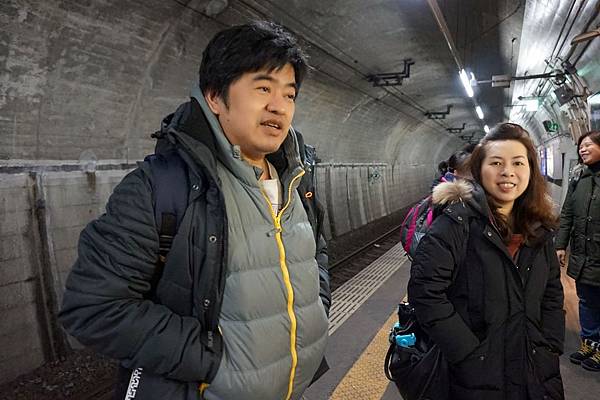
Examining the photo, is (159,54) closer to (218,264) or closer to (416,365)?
(218,264)

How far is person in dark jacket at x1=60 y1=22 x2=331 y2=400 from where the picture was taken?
1146mm

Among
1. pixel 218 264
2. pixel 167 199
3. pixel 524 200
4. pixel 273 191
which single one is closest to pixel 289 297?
pixel 218 264

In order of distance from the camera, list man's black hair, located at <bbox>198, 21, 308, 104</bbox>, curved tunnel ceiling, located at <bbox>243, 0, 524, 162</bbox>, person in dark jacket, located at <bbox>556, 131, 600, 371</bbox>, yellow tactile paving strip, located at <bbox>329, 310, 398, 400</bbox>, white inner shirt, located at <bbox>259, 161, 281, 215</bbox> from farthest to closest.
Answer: curved tunnel ceiling, located at <bbox>243, 0, 524, 162</bbox> < person in dark jacket, located at <bbox>556, 131, 600, 371</bbox> < yellow tactile paving strip, located at <bbox>329, 310, 398, 400</bbox> < white inner shirt, located at <bbox>259, 161, 281, 215</bbox> < man's black hair, located at <bbox>198, 21, 308, 104</bbox>

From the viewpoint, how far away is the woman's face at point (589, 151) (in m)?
3.71

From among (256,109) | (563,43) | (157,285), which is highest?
(563,43)

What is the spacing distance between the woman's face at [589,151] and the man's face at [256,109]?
364cm

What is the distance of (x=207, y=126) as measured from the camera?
53.3 inches

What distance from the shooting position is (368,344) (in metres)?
4.14

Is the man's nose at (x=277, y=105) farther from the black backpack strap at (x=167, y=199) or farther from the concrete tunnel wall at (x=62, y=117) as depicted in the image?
the concrete tunnel wall at (x=62, y=117)

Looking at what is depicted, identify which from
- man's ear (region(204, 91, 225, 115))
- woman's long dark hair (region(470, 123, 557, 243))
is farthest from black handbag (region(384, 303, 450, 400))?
man's ear (region(204, 91, 225, 115))

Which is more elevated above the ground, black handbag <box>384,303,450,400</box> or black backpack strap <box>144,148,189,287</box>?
black backpack strap <box>144,148,189,287</box>

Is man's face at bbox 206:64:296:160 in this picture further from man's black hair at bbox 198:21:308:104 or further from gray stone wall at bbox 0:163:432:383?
gray stone wall at bbox 0:163:432:383

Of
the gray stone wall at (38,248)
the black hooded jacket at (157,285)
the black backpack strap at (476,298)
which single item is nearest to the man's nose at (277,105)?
the black hooded jacket at (157,285)

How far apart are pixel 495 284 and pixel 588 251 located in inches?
98.9
